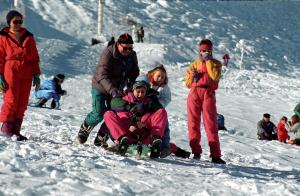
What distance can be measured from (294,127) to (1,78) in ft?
26.7

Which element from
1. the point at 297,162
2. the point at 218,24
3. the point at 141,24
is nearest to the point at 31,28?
the point at 141,24

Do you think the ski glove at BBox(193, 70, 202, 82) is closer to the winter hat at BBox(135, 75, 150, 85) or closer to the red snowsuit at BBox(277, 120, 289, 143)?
the winter hat at BBox(135, 75, 150, 85)

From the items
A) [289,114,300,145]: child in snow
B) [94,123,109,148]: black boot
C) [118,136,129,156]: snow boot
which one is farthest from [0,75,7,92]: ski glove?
[289,114,300,145]: child in snow

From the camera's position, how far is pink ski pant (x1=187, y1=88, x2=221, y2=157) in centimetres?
718

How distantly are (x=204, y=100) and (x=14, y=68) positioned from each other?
2.43 meters

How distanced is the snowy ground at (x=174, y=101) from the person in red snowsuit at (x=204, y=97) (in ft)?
1.85

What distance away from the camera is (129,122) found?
607cm

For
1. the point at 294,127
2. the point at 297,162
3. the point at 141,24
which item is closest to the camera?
the point at 297,162

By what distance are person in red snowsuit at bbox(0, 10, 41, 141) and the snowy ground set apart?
0.39m

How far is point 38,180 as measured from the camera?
4.25m

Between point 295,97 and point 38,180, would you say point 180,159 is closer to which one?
point 38,180

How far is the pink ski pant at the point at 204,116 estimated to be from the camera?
7.18 m

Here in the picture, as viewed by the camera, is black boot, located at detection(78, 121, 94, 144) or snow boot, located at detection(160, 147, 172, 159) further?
black boot, located at detection(78, 121, 94, 144)

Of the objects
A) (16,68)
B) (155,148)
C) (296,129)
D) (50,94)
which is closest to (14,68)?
(16,68)
